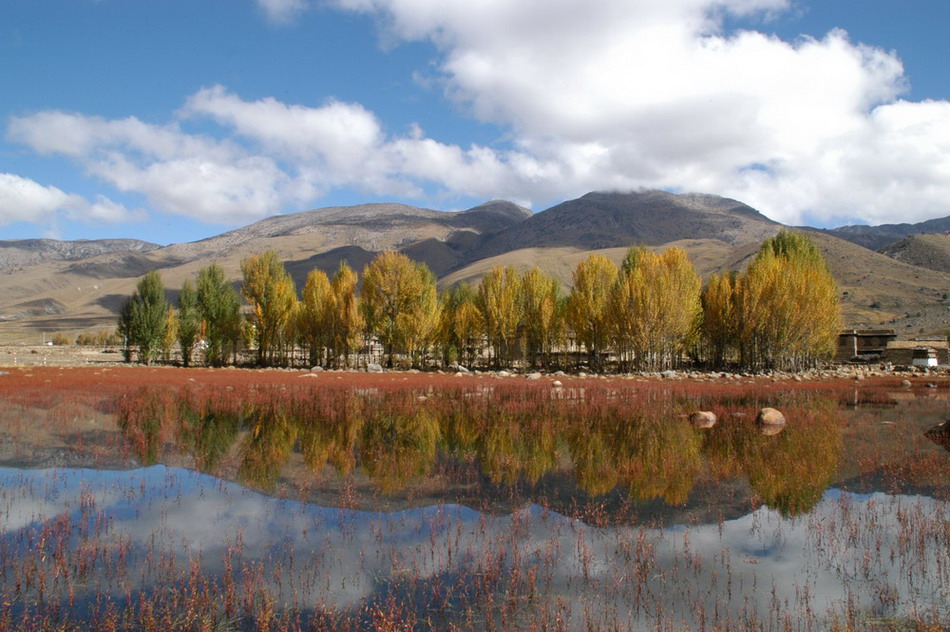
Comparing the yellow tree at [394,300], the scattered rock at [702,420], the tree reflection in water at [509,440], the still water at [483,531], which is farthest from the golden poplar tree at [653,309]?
the still water at [483,531]

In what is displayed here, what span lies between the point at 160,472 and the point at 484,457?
797cm

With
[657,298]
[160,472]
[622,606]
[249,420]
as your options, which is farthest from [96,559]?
[657,298]

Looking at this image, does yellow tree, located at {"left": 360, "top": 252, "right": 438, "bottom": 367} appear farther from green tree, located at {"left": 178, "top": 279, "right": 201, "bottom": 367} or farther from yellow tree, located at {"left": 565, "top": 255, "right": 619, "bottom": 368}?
green tree, located at {"left": 178, "top": 279, "right": 201, "bottom": 367}

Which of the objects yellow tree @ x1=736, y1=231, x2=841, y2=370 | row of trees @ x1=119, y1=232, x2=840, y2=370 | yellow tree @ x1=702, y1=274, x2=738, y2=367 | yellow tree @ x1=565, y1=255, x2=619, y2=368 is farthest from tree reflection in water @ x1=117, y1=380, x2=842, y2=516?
yellow tree @ x1=702, y1=274, x2=738, y2=367

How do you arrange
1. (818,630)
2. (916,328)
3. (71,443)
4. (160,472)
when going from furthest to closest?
(916,328), (71,443), (160,472), (818,630)

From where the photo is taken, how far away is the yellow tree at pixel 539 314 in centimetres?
5681

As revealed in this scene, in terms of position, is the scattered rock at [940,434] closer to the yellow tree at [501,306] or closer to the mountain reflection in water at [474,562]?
the mountain reflection in water at [474,562]

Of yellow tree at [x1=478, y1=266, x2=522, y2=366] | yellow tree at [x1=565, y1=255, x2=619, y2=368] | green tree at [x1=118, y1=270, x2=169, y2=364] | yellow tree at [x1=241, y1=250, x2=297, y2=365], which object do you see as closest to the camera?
yellow tree at [x1=565, y1=255, x2=619, y2=368]

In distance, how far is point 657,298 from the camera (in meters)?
48.6

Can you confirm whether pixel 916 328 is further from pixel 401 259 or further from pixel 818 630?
pixel 818 630

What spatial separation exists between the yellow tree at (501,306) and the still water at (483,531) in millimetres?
37703

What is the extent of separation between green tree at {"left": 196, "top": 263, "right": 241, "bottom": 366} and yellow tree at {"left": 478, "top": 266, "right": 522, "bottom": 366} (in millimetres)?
26593

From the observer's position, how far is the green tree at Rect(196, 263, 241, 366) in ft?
199

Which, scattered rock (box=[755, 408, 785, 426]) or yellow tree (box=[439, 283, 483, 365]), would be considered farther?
yellow tree (box=[439, 283, 483, 365])
